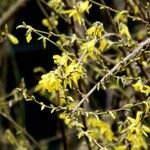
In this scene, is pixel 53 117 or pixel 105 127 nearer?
pixel 105 127

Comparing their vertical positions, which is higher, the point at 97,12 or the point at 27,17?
the point at 27,17

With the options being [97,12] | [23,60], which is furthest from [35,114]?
[97,12]

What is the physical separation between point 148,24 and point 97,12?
265 cm

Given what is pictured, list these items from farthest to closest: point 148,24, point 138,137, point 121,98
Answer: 1. point 121,98
2. point 148,24
3. point 138,137

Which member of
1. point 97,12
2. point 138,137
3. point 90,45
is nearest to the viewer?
point 90,45

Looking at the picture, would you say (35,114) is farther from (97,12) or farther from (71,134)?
(71,134)

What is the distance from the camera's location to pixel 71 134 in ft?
10.8

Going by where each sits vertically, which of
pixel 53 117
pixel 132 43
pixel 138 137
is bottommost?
pixel 138 137

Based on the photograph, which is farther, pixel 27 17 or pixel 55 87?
pixel 27 17

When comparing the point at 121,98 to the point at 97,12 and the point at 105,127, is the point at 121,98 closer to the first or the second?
the point at 105,127

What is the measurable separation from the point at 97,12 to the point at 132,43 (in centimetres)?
285

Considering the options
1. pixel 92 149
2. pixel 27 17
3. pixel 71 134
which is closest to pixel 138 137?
pixel 92 149

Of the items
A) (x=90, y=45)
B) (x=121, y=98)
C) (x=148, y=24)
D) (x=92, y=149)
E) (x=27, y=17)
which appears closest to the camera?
(x=90, y=45)

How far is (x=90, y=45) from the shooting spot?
1.67 meters
